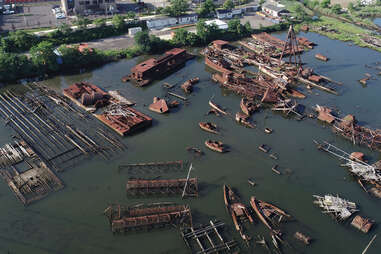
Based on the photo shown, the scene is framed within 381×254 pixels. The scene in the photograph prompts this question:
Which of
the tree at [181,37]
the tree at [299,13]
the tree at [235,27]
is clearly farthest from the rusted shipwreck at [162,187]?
the tree at [299,13]

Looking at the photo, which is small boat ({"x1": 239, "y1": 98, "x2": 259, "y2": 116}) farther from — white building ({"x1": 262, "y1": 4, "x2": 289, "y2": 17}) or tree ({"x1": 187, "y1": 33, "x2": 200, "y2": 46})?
white building ({"x1": 262, "y1": 4, "x2": 289, "y2": 17})

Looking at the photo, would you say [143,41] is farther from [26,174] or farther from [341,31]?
[341,31]

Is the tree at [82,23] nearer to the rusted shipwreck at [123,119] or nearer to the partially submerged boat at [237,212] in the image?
the rusted shipwreck at [123,119]

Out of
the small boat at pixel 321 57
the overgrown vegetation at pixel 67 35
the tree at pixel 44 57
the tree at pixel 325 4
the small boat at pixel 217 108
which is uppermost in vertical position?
the tree at pixel 325 4

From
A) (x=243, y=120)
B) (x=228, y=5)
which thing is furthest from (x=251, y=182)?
(x=228, y=5)

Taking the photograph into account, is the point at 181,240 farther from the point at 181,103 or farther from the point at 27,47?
the point at 27,47

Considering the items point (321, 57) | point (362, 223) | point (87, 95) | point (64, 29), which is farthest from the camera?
point (64, 29)
